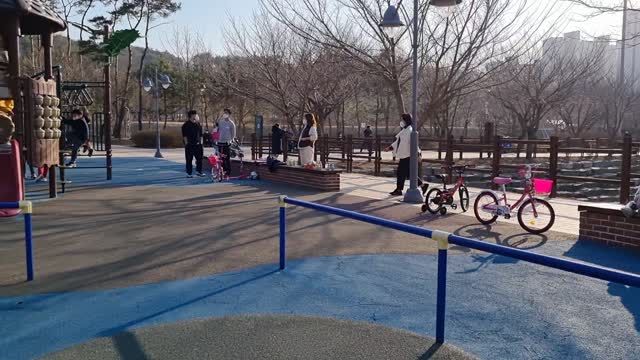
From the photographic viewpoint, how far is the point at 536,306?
5.15m

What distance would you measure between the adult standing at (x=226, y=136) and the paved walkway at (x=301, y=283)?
652cm

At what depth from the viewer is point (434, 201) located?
10.3m

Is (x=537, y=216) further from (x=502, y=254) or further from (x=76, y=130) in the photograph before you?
(x=76, y=130)

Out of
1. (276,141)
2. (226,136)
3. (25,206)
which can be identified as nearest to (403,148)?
(226,136)

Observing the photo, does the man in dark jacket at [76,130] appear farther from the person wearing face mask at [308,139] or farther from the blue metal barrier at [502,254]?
the blue metal barrier at [502,254]

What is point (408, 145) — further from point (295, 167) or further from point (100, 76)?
point (100, 76)

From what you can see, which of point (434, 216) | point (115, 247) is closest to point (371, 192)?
point (434, 216)

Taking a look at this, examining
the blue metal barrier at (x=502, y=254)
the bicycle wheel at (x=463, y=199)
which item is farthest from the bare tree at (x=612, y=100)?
the blue metal barrier at (x=502, y=254)

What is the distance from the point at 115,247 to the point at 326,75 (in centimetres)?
1850

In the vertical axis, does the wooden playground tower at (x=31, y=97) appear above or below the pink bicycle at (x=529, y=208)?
above

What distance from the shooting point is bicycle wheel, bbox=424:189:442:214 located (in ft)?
33.5

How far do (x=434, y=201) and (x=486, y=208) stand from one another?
1264 mm

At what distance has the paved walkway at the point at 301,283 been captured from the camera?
179 inches

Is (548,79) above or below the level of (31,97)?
above
